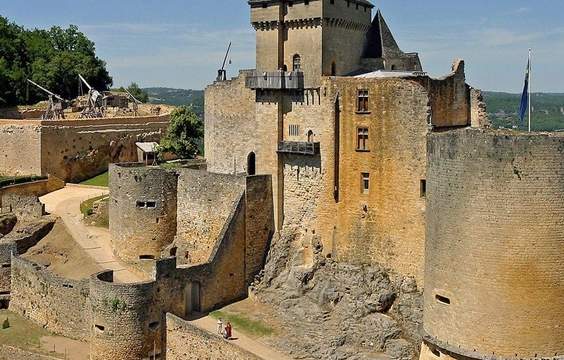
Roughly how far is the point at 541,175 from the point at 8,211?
3242 centimetres

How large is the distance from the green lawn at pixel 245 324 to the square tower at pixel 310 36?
35.5 feet

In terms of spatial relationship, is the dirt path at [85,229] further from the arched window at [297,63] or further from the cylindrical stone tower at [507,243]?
the cylindrical stone tower at [507,243]

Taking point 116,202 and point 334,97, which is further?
point 116,202

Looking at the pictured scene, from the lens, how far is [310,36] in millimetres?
35812

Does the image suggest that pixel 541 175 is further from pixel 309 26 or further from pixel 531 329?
pixel 309 26

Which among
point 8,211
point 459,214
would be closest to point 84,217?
point 8,211

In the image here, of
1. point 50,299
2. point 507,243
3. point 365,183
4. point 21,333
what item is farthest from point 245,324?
point 507,243

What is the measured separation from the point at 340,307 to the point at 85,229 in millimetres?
16732

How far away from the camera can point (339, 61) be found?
36.4 m

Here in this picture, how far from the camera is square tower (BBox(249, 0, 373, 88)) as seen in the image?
3553 cm

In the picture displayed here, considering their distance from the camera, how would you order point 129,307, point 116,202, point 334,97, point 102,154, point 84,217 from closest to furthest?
point 129,307, point 334,97, point 116,202, point 84,217, point 102,154

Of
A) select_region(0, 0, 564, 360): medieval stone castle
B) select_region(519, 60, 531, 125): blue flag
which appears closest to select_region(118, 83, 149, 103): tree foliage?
select_region(0, 0, 564, 360): medieval stone castle

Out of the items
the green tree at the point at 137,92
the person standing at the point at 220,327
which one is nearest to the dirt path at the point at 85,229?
the person standing at the point at 220,327

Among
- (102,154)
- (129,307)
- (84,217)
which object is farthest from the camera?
(102,154)
